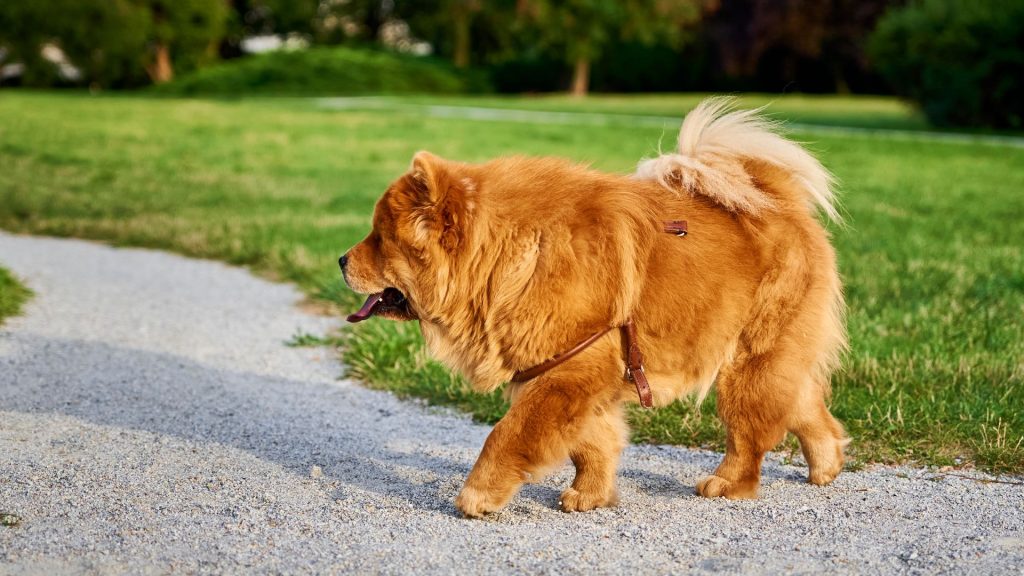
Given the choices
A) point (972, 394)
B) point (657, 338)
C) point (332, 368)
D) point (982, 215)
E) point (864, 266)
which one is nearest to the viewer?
point (657, 338)

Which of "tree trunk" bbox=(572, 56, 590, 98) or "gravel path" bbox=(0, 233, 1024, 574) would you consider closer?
"gravel path" bbox=(0, 233, 1024, 574)

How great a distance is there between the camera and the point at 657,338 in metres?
4.34

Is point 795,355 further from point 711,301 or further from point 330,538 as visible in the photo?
point 330,538

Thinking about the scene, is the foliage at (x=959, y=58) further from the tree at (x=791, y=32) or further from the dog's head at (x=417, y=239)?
the dog's head at (x=417, y=239)

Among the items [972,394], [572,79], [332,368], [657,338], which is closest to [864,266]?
[972,394]

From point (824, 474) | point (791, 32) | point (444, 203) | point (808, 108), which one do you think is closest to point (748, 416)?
point (824, 474)

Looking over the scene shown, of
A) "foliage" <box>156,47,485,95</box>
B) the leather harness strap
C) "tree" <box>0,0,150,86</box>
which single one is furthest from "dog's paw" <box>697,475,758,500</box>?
"tree" <box>0,0,150,86</box>

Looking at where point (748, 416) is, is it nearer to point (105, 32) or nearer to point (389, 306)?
point (389, 306)

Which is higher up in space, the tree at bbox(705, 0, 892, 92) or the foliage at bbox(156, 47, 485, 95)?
the tree at bbox(705, 0, 892, 92)

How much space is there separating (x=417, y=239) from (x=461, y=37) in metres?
50.0

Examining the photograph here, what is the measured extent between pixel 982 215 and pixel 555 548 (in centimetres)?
1033

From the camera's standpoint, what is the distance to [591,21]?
4912 centimetres

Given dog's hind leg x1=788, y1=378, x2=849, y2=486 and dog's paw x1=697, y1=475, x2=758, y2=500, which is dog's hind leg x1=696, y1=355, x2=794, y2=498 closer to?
dog's paw x1=697, y1=475, x2=758, y2=500

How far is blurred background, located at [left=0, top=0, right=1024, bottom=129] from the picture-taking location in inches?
1783
